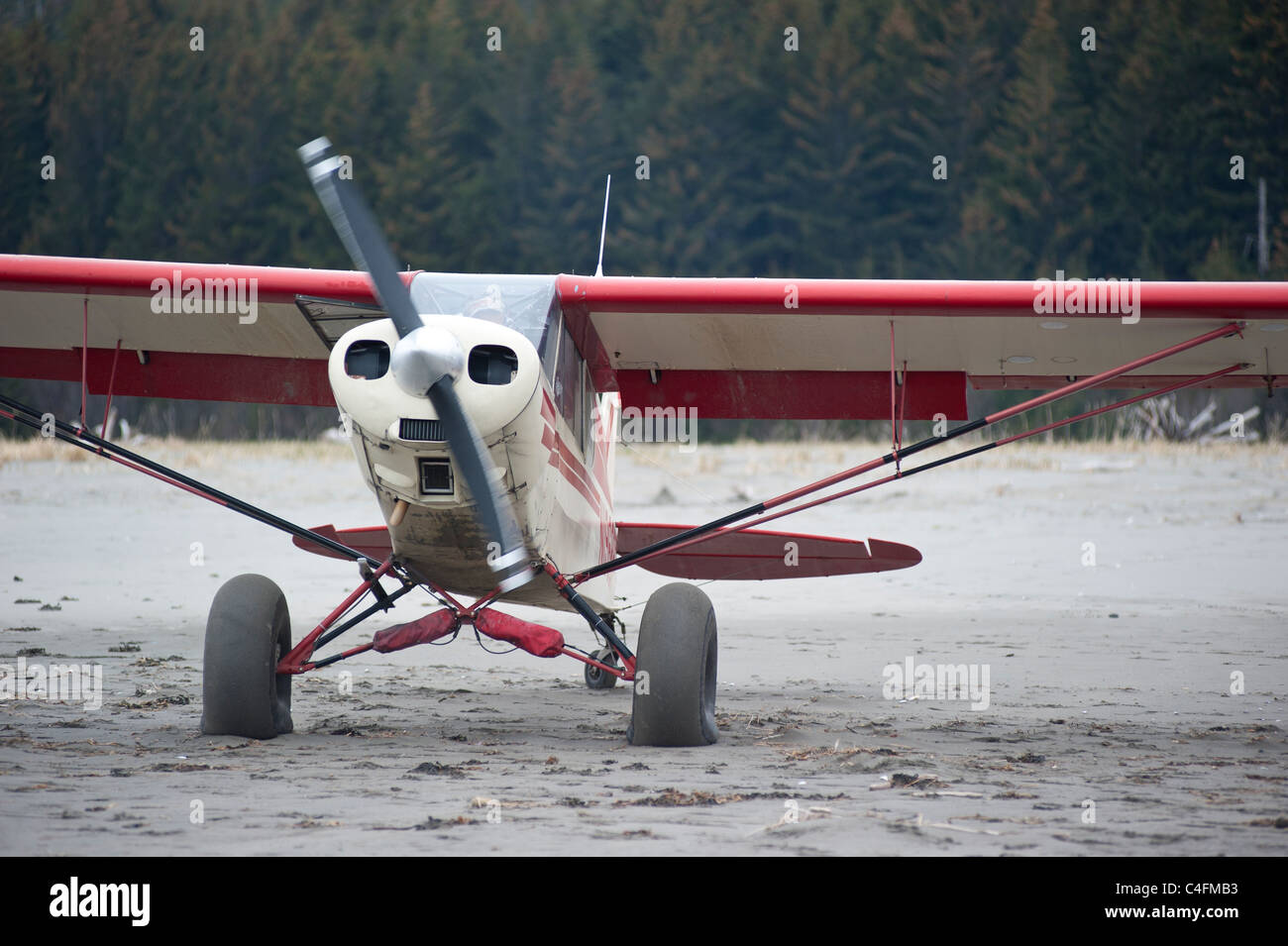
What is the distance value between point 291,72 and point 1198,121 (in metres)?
28.0

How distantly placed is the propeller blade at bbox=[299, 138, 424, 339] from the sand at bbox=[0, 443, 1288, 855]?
6.25ft

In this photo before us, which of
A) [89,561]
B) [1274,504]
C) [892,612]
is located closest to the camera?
[892,612]

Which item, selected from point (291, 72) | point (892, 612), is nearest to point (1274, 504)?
point (892, 612)

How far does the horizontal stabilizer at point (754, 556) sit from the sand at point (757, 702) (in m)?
0.79

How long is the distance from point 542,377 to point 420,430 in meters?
0.81

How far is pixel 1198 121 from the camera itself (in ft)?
133

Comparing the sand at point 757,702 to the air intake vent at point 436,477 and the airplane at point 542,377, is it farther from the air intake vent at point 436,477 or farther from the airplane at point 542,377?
the air intake vent at point 436,477

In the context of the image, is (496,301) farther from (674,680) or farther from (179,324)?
(179,324)

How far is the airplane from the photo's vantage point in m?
6.11

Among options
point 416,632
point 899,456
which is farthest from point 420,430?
point 899,456

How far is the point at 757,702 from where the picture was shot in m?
8.66

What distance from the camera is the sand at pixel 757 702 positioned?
15.6 feet

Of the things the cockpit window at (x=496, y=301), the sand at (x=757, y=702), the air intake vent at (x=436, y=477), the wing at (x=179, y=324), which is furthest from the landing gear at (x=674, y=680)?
the wing at (x=179, y=324)
